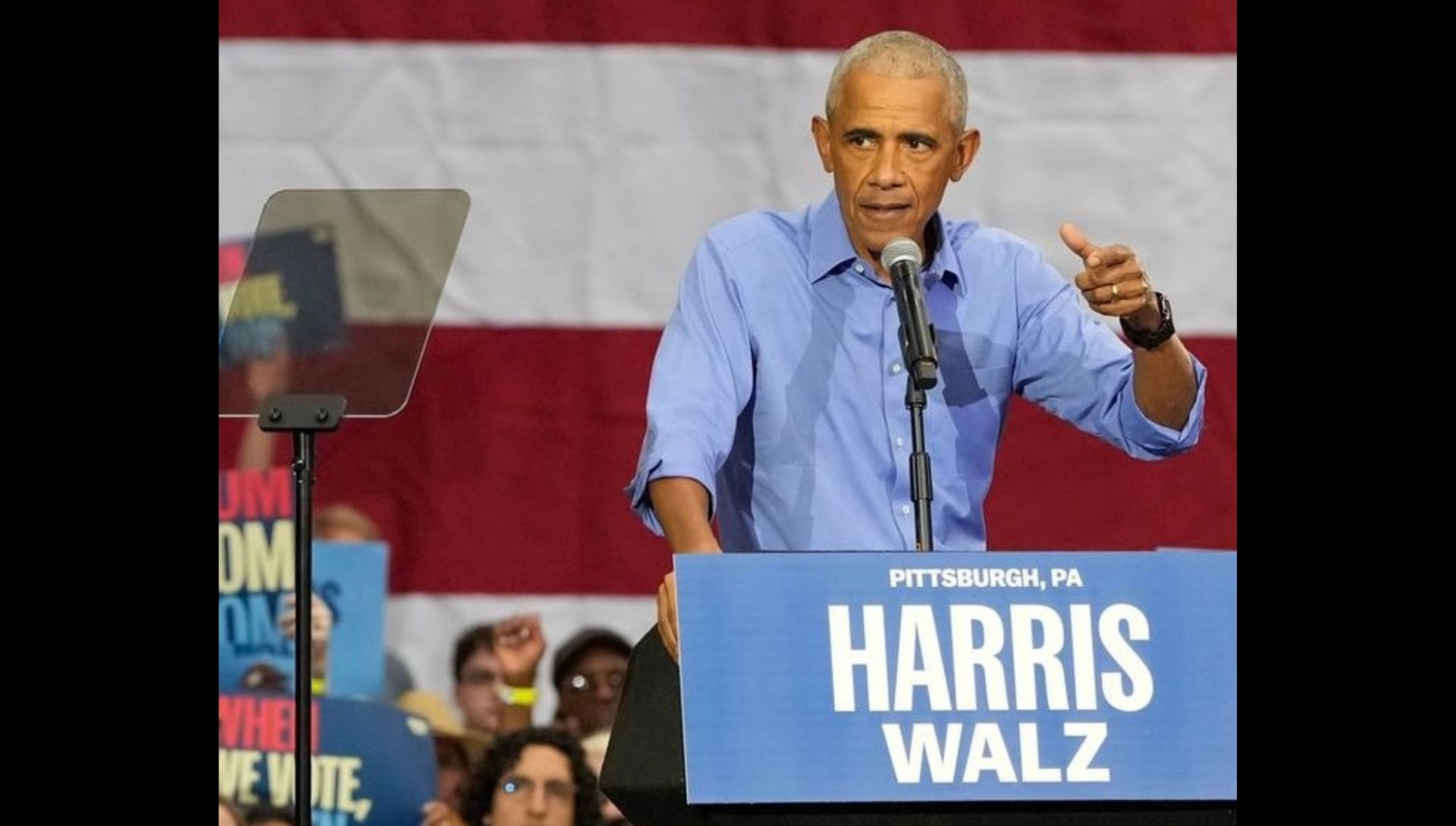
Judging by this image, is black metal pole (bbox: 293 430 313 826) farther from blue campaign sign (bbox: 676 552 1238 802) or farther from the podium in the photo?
blue campaign sign (bbox: 676 552 1238 802)

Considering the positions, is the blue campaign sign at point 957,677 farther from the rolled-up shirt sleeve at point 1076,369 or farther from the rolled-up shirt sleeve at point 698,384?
the rolled-up shirt sleeve at point 1076,369

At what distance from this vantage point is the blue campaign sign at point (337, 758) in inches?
149

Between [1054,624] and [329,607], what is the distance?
79.9 inches

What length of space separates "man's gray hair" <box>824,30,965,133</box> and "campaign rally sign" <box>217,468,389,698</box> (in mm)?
1520

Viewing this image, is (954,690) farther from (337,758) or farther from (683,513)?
(337,758)

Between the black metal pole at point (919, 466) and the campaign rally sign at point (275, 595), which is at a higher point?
the campaign rally sign at point (275, 595)

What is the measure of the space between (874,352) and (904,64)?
0.42m

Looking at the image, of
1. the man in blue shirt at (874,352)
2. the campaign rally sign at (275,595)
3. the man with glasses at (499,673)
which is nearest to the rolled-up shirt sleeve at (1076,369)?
the man in blue shirt at (874,352)

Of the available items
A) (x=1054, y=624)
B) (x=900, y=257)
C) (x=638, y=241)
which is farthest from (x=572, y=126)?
(x=1054, y=624)

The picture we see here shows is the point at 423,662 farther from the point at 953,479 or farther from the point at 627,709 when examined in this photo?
the point at 627,709

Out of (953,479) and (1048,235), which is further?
(1048,235)

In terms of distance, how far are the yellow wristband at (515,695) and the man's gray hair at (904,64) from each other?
1473 mm

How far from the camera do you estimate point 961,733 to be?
206 centimetres

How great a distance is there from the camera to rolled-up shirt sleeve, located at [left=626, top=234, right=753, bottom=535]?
256 cm
